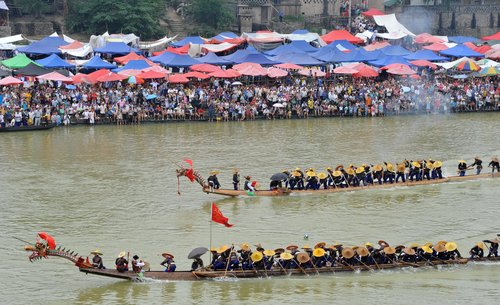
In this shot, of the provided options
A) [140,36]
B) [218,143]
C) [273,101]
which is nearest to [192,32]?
[140,36]

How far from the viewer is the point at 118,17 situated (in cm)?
4231

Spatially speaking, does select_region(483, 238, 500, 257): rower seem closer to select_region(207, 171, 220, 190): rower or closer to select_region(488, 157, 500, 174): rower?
select_region(207, 171, 220, 190): rower

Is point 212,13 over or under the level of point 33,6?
under

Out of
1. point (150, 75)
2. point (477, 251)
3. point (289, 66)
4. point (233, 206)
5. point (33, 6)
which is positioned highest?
point (33, 6)

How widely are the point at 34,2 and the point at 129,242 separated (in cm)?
2663

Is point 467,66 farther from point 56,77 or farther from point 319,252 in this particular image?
point 319,252

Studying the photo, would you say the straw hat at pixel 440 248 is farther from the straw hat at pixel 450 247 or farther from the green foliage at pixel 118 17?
the green foliage at pixel 118 17

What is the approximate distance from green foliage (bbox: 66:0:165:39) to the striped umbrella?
13.5 metres

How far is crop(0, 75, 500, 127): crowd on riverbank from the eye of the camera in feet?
110

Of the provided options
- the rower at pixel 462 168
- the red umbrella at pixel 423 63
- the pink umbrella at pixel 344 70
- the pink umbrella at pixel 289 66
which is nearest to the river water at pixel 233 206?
the rower at pixel 462 168

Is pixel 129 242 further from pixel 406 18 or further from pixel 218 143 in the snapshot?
pixel 406 18

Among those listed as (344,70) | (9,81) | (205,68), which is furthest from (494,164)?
(9,81)

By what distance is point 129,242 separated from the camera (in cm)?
1980

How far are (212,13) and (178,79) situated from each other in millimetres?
11081
